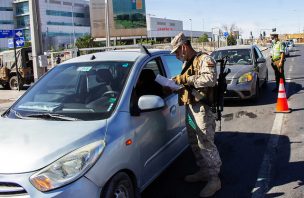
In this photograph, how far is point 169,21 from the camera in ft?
452

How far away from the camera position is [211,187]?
4.57 m

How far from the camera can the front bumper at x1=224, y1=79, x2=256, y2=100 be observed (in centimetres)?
1034

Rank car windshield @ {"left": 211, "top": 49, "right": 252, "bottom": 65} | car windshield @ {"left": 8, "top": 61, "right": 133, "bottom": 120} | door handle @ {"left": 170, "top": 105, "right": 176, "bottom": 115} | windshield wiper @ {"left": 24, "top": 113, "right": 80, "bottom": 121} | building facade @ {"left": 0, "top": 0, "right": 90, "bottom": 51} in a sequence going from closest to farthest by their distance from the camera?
windshield wiper @ {"left": 24, "top": 113, "right": 80, "bottom": 121} < car windshield @ {"left": 8, "top": 61, "right": 133, "bottom": 120} < door handle @ {"left": 170, "top": 105, "right": 176, "bottom": 115} < car windshield @ {"left": 211, "top": 49, "right": 252, "bottom": 65} < building facade @ {"left": 0, "top": 0, "right": 90, "bottom": 51}

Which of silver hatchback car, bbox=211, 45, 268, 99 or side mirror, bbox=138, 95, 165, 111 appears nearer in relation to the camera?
side mirror, bbox=138, 95, 165, 111

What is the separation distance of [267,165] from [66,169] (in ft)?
11.2

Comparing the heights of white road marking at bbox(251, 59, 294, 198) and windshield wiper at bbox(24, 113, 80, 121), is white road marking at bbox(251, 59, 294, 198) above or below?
below

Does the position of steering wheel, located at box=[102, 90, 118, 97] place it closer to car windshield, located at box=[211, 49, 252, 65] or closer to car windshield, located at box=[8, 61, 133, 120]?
car windshield, located at box=[8, 61, 133, 120]

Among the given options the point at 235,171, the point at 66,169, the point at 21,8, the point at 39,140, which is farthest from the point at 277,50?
the point at 21,8

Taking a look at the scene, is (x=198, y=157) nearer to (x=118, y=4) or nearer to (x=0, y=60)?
(x=0, y=60)

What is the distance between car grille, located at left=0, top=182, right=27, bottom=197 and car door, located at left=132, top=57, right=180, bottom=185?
1363 millimetres

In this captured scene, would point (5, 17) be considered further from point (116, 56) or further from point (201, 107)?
point (201, 107)

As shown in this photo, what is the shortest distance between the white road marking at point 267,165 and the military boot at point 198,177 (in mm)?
623

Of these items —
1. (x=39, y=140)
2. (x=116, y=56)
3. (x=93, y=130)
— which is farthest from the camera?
(x=116, y=56)

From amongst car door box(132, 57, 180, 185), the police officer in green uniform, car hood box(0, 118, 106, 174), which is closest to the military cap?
car door box(132, 57, 180, 185)
